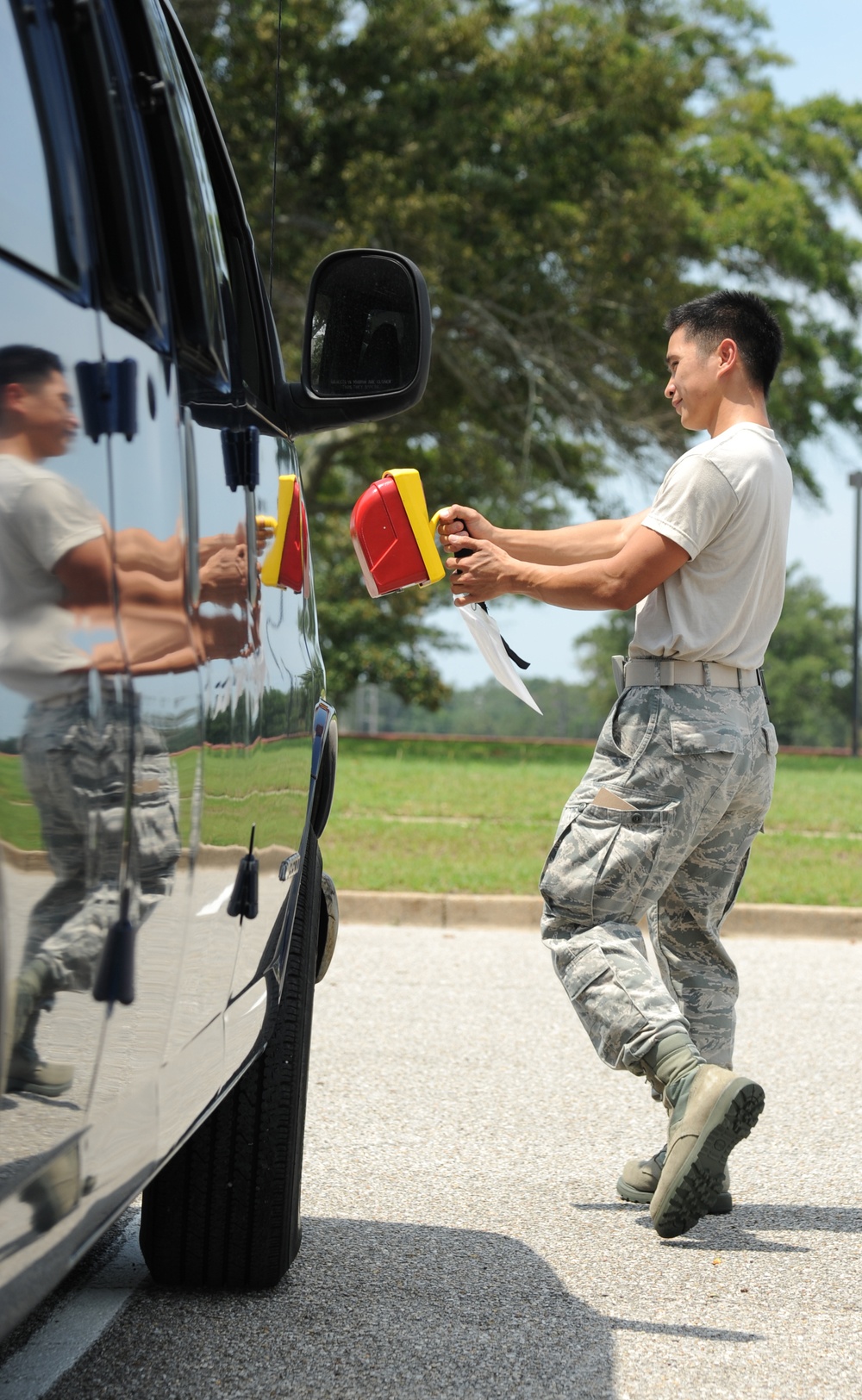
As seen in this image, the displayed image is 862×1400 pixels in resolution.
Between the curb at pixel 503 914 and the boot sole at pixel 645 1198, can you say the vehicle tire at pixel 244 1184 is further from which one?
the curb at pixel 503 914

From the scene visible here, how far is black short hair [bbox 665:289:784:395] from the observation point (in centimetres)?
363

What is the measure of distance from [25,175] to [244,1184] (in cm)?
200

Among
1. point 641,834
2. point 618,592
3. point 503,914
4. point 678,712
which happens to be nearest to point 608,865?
point 641,834

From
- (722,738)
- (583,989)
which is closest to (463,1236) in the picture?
(583,989)

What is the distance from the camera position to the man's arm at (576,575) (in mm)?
3385

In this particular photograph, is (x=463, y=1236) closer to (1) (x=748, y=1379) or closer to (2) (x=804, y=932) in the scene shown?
(1) (x=748, y=1379)

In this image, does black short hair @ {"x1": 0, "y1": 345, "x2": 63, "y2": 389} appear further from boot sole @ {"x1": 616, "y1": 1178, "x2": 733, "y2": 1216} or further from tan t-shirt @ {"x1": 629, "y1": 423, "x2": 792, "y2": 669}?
boot sole @ {"x1": 616, "y1": 1178, "x2": 733, "y2": 1216}

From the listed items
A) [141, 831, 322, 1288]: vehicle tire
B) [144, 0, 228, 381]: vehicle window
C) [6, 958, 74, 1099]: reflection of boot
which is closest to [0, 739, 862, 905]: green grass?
[6, 958, 74, 1099]: reflection of boot

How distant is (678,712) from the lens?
3406 mm

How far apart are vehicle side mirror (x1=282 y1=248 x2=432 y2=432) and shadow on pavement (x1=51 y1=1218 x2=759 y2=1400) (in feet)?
5.56

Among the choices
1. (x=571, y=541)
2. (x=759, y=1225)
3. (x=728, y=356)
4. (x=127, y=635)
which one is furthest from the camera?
(x=571, y=541)

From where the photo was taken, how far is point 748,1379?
2676 millimetres

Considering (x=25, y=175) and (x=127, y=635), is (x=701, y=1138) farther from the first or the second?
(x=25, y=175)

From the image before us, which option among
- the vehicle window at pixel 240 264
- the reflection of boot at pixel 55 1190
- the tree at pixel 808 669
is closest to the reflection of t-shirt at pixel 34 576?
the reflection of boot at pixel 55 1190
